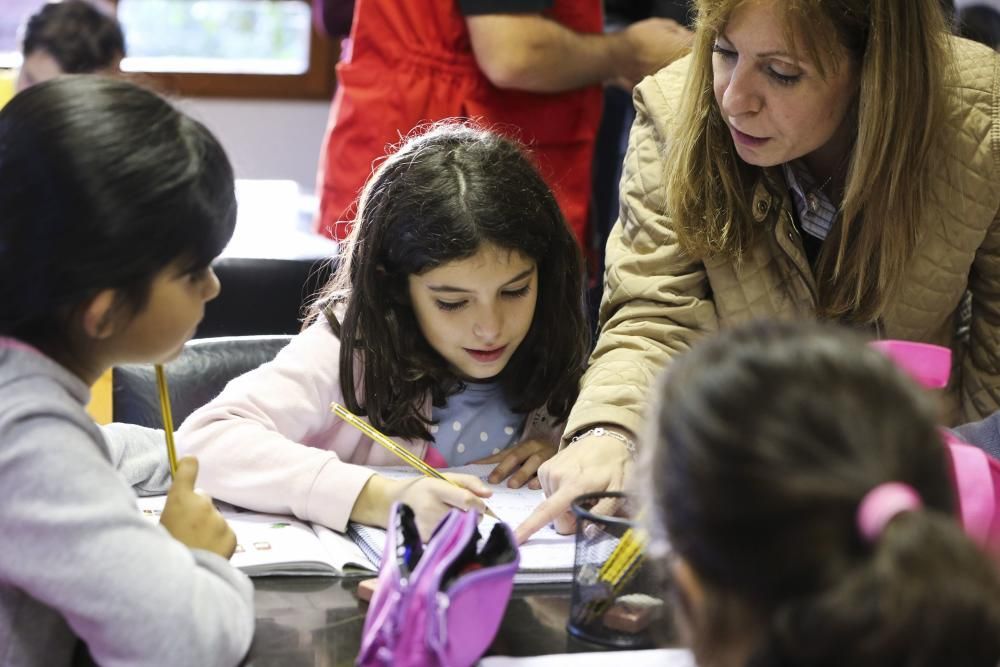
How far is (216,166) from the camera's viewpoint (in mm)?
1063

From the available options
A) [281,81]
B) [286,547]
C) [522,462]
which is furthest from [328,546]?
[281,81]

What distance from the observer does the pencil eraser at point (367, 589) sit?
1122 mm

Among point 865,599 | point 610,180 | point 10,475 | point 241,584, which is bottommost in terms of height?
point 610,180

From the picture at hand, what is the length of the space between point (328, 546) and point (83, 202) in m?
0.45

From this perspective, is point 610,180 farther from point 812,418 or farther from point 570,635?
point 812,418

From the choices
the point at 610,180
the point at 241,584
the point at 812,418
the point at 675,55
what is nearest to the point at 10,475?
the point at 241,584

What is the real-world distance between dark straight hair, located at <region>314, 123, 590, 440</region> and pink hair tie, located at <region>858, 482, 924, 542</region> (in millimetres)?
947

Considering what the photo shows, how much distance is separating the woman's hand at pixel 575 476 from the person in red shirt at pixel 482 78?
0.73 meters

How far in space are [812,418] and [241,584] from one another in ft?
1.78

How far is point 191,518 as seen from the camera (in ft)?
3.59

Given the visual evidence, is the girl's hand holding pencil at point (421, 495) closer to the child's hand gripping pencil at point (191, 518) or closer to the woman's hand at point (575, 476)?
the woman's hand at point (575, 476)

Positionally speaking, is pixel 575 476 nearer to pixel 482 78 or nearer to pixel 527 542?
pixel 527 542

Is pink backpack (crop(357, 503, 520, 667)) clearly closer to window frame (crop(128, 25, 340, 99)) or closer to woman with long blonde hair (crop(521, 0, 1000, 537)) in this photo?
woman with long blonde hair (crop(521, 0, 1000, 537))

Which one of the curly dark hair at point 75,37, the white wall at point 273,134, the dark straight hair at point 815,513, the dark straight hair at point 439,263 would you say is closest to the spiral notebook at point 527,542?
the dark straight hair at point 439,263
